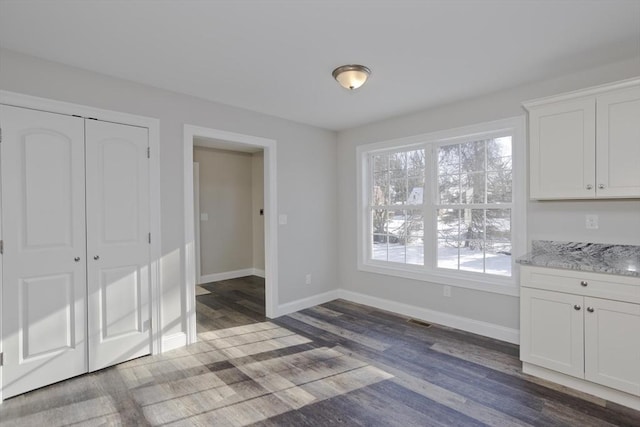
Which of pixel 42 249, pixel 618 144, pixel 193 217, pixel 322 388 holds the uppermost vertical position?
pixel 618 144

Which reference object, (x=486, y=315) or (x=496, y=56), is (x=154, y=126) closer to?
(x=496, y=56)

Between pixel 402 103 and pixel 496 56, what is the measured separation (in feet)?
3.81

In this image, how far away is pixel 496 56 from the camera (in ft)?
8.29

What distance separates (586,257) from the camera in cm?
269

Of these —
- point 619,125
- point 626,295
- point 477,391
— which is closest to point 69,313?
point 477,391

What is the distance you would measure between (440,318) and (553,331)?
4.48 ft

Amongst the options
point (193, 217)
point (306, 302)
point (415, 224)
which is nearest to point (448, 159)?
point (415, 224)

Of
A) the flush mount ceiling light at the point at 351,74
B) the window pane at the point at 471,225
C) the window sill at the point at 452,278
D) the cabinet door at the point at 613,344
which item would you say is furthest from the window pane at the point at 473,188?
the flush mount ceiling light at the point at 351,74

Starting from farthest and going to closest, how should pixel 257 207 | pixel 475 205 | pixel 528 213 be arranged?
pixel 257 207, pixel 475 205, pixel 528 213

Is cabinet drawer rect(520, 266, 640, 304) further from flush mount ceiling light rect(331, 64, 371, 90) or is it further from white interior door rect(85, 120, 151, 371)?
white interior door rect(85, 120, 151, 371)

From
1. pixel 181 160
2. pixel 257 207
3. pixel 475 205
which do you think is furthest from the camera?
pixel 257 207

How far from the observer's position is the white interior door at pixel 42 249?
92.7 inches

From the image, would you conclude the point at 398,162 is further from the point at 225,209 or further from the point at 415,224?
the point at 225,209

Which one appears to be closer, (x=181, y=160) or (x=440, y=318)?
(x=181, y=160)
